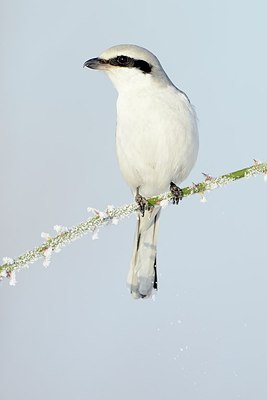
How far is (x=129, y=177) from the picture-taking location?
219cm

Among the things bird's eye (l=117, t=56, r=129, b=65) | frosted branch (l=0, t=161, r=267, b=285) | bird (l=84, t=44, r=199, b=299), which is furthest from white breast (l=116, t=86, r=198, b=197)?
frosted branch (l=0, t=161, r=267, b=285)

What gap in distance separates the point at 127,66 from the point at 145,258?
2.23 feet

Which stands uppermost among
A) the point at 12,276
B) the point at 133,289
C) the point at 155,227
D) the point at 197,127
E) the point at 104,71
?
the point at 104,71

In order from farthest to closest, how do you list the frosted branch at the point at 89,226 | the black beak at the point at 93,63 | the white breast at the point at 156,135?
the black beak at the point at 93,63, the white breast at the point at 156,135, the frosted branch at the point at 89,226

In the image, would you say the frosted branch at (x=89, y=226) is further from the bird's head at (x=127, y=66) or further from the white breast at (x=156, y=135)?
the bird's head at (x=127, y=66)

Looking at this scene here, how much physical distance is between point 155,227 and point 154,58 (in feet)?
2.06

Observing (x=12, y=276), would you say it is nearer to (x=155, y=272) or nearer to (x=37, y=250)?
(x=37, y=250)

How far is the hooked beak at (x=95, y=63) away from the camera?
6.97 ft

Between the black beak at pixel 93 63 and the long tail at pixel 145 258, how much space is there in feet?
1.80

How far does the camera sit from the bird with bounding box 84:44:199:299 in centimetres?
201

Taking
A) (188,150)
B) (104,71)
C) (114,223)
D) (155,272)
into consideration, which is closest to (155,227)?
(155,272)

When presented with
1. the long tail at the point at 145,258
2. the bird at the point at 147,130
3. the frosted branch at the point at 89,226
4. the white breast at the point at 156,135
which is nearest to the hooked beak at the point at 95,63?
the bird at the point at 147,130

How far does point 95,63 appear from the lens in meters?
2.14

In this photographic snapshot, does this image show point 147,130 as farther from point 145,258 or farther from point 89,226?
point 89,226
